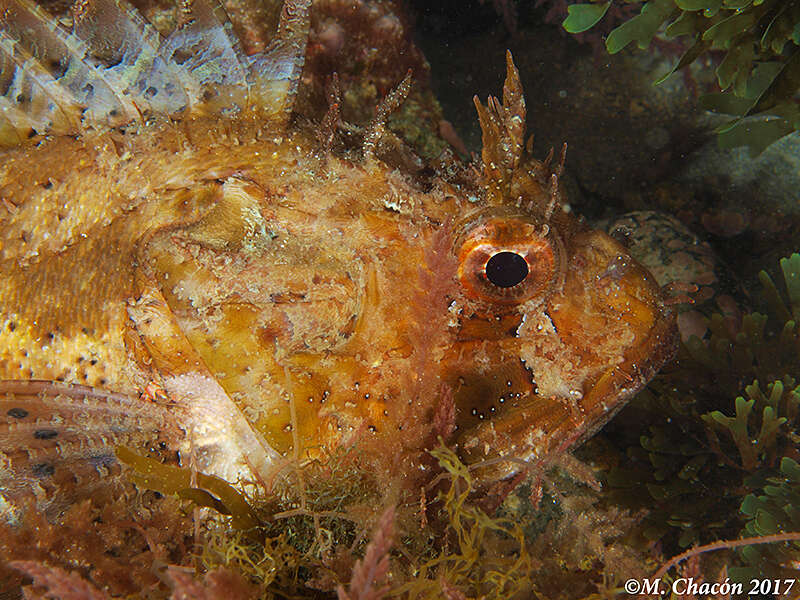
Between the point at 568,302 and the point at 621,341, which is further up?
the point at 568,302

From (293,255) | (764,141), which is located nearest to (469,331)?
(293,255)

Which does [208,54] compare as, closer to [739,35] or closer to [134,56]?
[134,56]

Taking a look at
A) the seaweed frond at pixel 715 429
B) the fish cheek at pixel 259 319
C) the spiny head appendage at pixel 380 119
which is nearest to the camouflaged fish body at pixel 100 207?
the fish cheek at pixel 259 319

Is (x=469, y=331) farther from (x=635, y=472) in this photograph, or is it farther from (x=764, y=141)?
(x=764, y=141)

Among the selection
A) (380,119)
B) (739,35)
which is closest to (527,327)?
(380,119)

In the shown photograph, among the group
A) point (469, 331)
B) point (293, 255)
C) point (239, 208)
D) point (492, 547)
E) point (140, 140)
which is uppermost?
point (140, 140)

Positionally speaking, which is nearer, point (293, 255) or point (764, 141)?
point (293, 255)

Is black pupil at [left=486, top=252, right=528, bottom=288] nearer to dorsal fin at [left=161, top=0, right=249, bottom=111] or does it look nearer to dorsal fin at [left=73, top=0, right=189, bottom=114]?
dorsal fin at [left=161, top=0, right=249, bottom=111]
